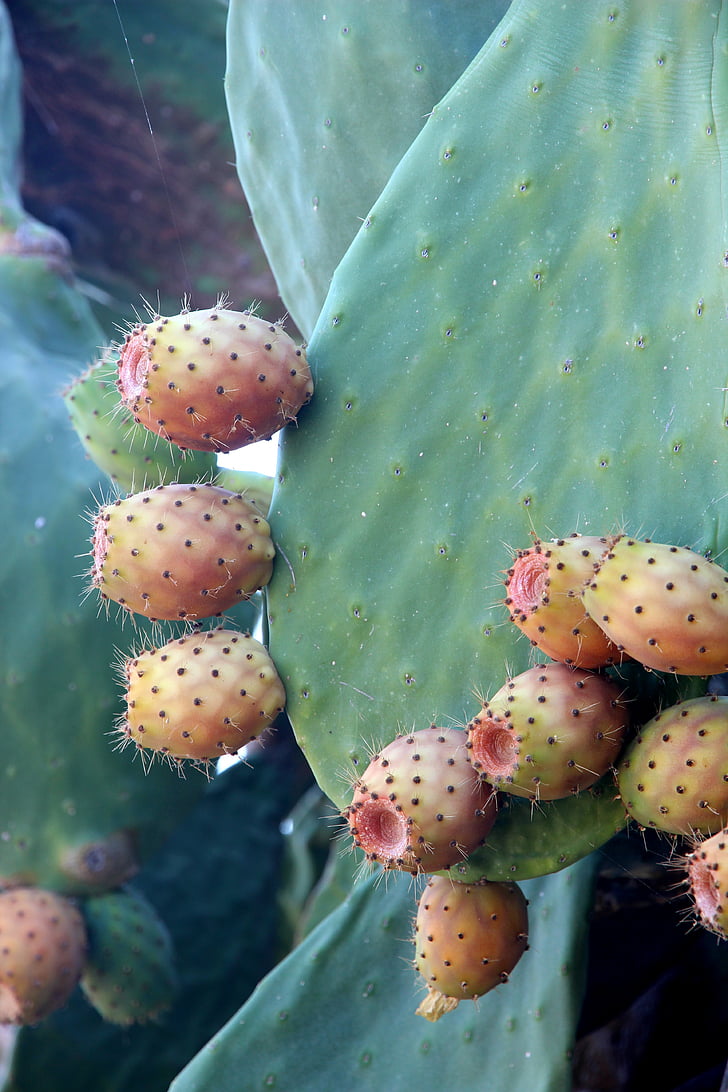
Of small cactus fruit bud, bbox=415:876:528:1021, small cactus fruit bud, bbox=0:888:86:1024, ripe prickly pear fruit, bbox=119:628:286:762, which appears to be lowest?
small cactus fruit bud, bbox=0:888:86:1024

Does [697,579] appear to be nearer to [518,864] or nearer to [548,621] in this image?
[548,621]

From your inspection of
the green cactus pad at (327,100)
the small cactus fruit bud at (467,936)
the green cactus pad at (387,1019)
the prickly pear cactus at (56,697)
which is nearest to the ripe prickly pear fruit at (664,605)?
the small cactus fruit bud at (467,936)

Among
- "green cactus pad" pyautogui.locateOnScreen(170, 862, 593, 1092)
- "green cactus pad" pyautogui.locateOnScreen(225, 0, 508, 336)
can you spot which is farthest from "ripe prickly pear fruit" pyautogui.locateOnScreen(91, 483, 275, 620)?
"green cactus pad" pyautogui.locateOnScreen(225, 0, 508, 336)

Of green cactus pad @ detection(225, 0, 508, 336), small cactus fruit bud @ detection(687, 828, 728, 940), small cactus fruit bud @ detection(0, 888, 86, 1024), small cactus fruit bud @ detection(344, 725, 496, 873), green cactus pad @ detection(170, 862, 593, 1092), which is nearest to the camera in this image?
small cactus fruit bud @ detection(687, 828, 728, 940)

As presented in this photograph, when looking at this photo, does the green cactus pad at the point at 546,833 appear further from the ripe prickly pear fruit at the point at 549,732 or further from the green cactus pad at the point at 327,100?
the green cactus pad at the point at 327,100

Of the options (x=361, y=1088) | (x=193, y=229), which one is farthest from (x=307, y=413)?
(x=193, y=229)

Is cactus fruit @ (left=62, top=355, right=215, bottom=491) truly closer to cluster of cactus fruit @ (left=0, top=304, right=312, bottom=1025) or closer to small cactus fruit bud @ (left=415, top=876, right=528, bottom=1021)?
cluster of cactus fruit @ (left=0, top=304, right=312, bottom=1025)

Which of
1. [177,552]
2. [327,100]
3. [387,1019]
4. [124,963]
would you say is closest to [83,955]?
[124,963]

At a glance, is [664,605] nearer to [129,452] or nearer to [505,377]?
[505,377]
